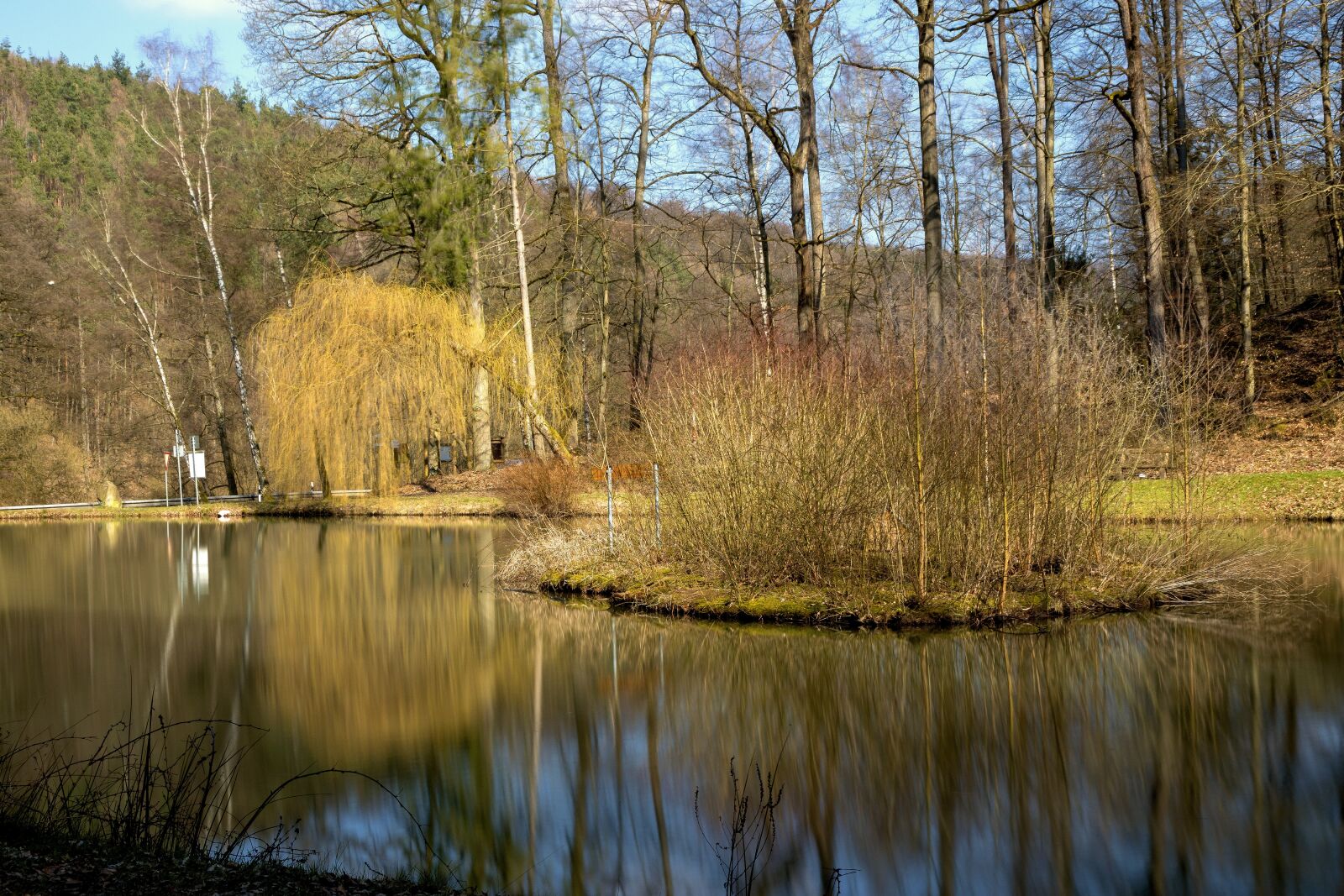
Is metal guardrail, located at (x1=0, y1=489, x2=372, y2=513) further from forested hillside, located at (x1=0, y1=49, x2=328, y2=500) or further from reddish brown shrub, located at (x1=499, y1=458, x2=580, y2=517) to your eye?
reddish brown shrub, located at (x1=499, y1=458, x2=580, y2=517)

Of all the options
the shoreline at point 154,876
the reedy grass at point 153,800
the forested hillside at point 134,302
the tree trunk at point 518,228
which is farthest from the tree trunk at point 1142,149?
the forested hillside at point 134,302

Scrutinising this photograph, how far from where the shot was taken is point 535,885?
491cm

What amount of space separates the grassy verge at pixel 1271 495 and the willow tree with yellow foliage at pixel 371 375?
1418cm

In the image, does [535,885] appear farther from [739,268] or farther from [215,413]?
[215,413]

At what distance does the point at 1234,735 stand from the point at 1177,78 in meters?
21.3

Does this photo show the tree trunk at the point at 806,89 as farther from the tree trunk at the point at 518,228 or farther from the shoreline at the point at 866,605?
the tree trunk at the point at 518,228

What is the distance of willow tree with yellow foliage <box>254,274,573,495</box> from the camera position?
27812 millimetres

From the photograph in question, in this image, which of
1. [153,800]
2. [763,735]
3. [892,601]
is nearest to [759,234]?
[892,601]

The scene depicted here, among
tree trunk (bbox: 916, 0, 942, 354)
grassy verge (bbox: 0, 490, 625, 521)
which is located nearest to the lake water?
tree trunk (bbox: 916, 0, 942, 354)

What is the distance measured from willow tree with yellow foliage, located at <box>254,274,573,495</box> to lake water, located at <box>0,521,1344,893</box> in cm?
1478

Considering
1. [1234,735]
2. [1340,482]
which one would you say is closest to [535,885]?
[1234,735]

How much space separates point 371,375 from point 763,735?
73.3ft

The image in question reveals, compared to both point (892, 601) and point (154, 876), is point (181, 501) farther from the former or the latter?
point (154, 876)

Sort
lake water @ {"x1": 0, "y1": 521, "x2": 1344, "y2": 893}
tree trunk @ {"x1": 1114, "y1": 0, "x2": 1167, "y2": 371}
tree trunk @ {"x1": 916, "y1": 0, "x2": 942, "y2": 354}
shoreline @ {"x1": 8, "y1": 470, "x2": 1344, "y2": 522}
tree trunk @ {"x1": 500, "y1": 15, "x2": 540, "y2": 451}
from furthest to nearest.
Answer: tree trunk @ {"x1": 500, "y1": 15, "x2": 540, "y2": 451} < tree trunk @ {"x1": 1114, "y1": 0, "x2": 1167, "y2": 371} < tree trunk @ {"x1": 916, "y1": 0, "x2": 942, "y2": 354} < shoreline @ {"x1": 8, "y1": 470, "x2": 1344, "y2": 522} < lake water @ {"x1": 0, "y1": 521, "x2": 1344, "y2": 893}
